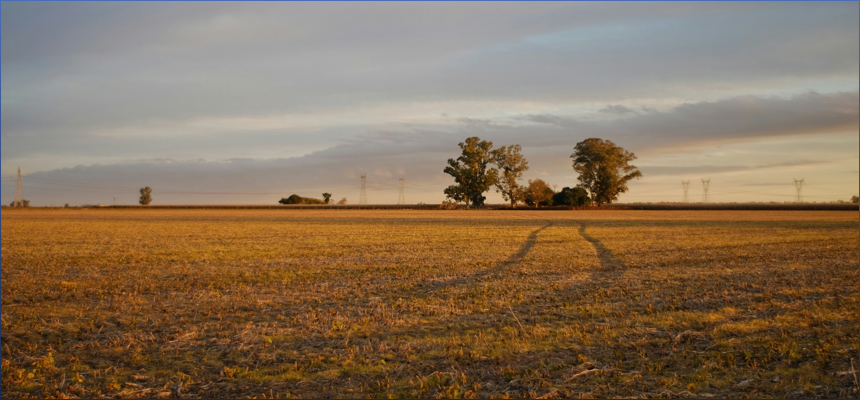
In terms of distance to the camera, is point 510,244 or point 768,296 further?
point 510,244

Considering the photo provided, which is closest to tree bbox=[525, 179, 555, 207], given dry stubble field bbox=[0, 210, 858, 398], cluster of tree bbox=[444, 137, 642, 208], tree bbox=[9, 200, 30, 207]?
cluster of tree bbox=[444, 137, 642, 208]

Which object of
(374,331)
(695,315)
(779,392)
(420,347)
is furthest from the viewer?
(695,315)

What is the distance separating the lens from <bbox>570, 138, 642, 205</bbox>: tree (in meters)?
114

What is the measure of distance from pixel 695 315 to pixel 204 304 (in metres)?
11.3

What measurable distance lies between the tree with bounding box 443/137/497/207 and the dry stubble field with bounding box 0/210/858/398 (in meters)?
97.3

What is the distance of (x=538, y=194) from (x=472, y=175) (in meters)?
15.4

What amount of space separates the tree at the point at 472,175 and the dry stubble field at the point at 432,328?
319 ft

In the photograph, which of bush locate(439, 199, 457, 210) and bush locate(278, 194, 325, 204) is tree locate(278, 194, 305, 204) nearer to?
bush locate(278, 194, 325, 204)

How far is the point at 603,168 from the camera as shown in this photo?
376 feet

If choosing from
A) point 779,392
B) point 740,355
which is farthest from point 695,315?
point 779,392

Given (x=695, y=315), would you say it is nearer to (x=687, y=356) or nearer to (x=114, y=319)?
(x=687, y=356)

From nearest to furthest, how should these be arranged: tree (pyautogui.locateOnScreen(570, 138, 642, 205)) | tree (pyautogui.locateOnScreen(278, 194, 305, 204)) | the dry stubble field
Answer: the dry stubble field → tree (pyautogui.locateOnScreen(570, 138, 642, 205)) → tree (pyautogui.locateOnScreen(278, 194, 305, 204))

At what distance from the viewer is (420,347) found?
8.87m

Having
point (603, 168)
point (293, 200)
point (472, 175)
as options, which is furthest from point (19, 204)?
point (603, 168)
